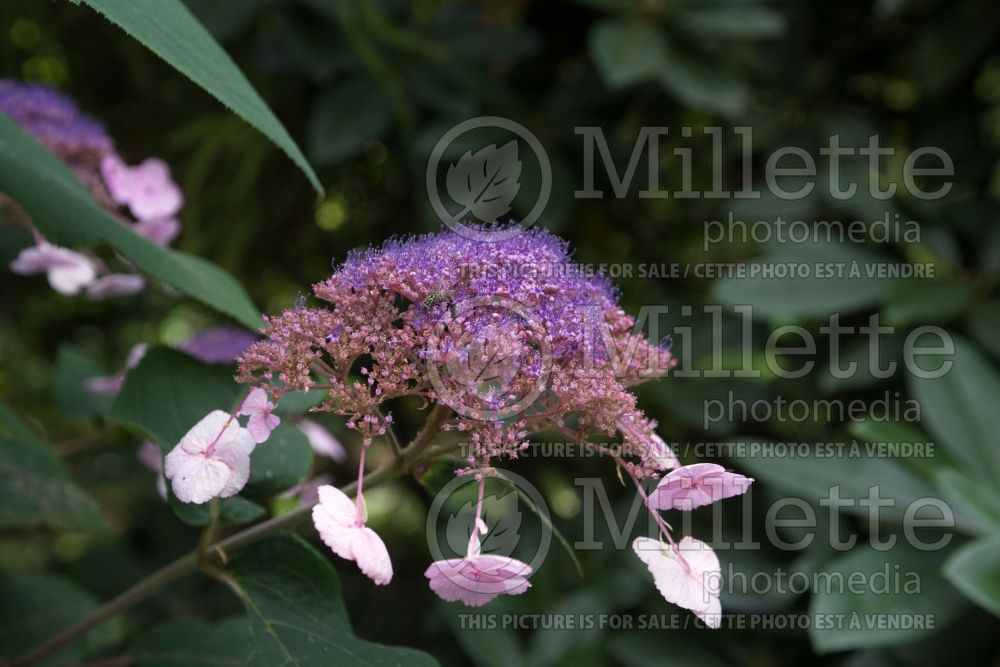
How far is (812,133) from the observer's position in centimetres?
165

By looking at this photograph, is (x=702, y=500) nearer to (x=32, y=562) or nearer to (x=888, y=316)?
(x=888, y=316)

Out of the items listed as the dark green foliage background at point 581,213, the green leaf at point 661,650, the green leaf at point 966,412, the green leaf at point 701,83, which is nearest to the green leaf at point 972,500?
the dark green foliage background at point 581,213

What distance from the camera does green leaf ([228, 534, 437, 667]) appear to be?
0.60m

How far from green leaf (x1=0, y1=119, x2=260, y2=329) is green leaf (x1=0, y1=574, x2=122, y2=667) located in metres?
0.43

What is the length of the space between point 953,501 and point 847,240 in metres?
0.57

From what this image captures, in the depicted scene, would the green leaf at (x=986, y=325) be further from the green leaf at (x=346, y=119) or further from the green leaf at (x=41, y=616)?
the green leaf at (x=41, y=616)

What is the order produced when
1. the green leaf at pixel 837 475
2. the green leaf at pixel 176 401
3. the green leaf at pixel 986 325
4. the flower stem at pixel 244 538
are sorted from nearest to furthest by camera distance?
the flower stem at pixel 244 538 < the green leaf at pixel 176 401 < the green leaf at pixel 837 475 < the green leaf at pixel 986 325

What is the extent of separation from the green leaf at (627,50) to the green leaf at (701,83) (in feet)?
0.08

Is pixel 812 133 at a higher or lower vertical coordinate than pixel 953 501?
higher

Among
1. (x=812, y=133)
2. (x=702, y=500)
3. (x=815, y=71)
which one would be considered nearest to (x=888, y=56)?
(x=815, y=71)

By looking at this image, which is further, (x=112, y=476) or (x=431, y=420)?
(x=112, y=476)

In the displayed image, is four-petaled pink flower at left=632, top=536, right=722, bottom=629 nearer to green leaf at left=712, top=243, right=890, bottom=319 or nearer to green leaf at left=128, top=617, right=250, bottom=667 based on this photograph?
green leaf at left=128, top=617, right=250, bottom=667

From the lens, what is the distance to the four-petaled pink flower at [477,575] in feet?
1.67

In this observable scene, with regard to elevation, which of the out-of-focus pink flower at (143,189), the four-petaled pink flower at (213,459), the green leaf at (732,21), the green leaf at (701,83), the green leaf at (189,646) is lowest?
the green leaf at (189,646)
